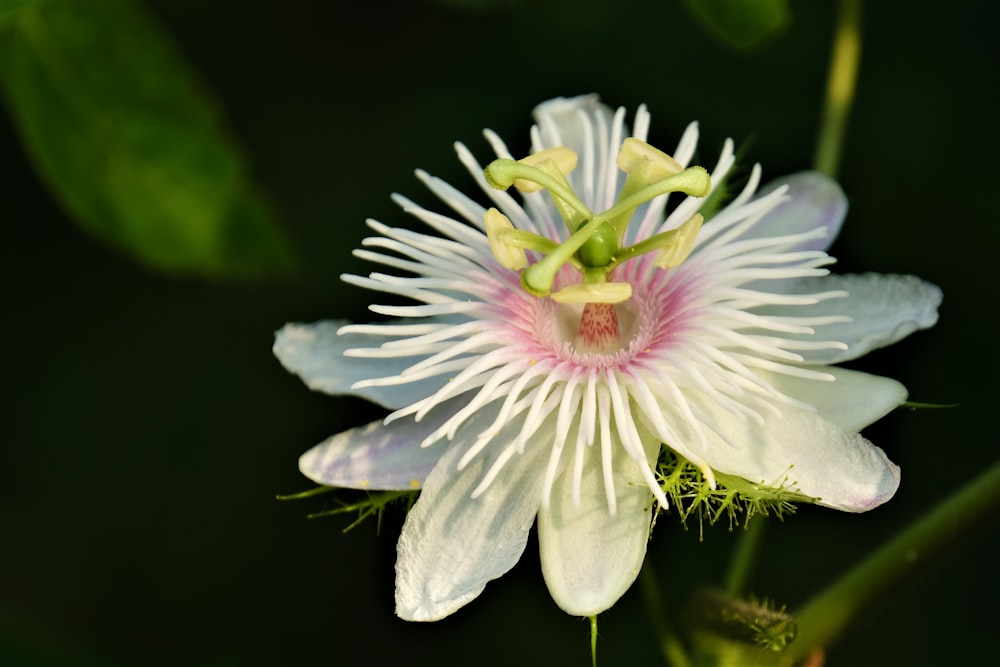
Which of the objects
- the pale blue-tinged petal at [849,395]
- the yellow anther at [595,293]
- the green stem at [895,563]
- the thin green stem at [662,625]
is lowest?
the thin green stem at [662,625]

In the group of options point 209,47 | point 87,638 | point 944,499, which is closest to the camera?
point 944,499

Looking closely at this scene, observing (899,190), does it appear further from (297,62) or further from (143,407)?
(143,407)

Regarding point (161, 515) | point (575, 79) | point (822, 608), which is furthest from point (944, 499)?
point (161, 515)

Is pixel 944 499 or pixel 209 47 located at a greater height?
pixel 209 47

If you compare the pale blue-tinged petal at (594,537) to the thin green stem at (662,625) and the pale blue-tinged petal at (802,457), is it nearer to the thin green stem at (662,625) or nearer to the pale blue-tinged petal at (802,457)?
the pale blue-tinged petal at (802,457)

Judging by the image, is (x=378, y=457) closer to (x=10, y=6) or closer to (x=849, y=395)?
(x=849, y=395)

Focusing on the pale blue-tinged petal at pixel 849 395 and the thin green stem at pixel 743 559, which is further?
the thin green stem at pixel 743 559

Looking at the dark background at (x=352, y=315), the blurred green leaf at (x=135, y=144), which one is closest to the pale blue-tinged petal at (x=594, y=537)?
the blurred green leaf at (x=135, y=144)
